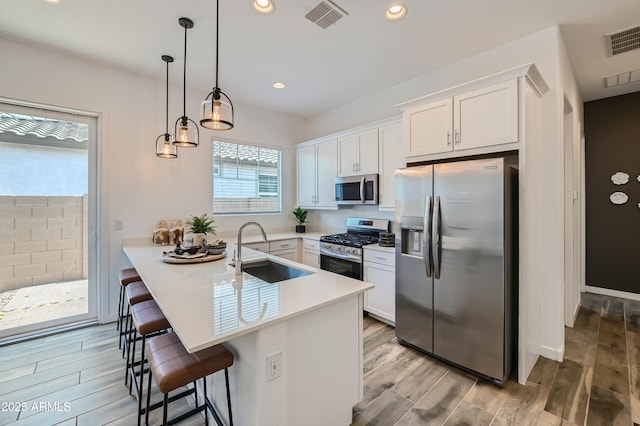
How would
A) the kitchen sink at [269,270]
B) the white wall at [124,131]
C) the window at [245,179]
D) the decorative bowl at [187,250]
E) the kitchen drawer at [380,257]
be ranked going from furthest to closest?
the window at [245,179]
the kitchen drawer at [380,257]
the white wall at [124,131]
the decorative bowl at [187,250]
the kitchen sink at [269,270]

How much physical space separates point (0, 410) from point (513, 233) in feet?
13.0

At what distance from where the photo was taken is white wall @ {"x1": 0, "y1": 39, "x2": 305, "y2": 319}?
2828 mm

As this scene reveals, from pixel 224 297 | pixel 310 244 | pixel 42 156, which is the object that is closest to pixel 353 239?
pixel 310 244

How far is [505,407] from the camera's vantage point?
193 centimetres

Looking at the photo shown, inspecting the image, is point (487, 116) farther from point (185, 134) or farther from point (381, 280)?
point (185, 134)

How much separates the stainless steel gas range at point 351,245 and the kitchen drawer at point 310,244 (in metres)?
0.15

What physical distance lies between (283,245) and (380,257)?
1578mm

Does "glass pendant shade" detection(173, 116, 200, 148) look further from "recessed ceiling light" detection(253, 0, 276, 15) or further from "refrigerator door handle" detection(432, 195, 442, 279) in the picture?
"refrigerator door handle" detection(432, 195, 442, 279)

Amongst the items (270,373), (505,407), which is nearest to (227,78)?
(270,373)

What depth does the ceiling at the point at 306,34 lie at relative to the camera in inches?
87.7

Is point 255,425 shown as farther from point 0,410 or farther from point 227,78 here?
point 227,78

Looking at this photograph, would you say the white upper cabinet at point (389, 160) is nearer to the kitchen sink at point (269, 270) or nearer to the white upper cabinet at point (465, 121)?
the white upper cabinet at point (465, 121)

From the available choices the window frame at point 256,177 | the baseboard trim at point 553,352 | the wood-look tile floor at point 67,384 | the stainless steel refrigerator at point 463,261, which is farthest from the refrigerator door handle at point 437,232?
the window frame at point 256,177

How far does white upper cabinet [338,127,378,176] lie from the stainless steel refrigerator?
101 cm
